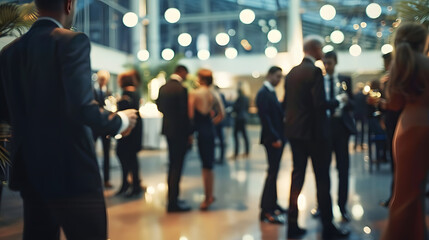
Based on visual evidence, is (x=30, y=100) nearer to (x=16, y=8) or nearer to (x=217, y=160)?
(x=16, y=8)

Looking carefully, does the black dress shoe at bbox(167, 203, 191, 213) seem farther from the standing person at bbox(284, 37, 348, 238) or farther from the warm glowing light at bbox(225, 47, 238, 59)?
the warm glowing light at bbox(225, 47, 238, 59)

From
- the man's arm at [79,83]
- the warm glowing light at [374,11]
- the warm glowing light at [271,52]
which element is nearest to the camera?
the man's arm at [79,83]

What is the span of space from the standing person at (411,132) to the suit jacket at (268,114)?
1.87 metres

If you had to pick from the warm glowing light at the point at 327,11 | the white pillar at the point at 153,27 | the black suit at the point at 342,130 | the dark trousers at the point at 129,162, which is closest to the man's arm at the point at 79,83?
the black suit at the point at 342,130

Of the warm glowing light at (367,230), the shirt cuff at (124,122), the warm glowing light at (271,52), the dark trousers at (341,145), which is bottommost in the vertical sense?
the warm glowing light at (367,230)

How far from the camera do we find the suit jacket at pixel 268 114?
4.65 m

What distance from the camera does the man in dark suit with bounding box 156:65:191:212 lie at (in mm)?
5152

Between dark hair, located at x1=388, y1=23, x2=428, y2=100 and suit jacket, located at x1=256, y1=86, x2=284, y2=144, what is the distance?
73.4 inches

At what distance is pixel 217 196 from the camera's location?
19.6 feet

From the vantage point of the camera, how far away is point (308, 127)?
150 inches

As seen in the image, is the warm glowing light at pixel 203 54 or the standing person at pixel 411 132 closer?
the standing person at pixel 411 132

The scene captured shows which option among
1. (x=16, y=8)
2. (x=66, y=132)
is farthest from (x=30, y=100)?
(x=16, y=8)

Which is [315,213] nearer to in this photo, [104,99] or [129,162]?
[129,162]

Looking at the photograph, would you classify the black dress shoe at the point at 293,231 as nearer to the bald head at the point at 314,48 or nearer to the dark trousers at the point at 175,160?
the bald head at the point at 314,48
